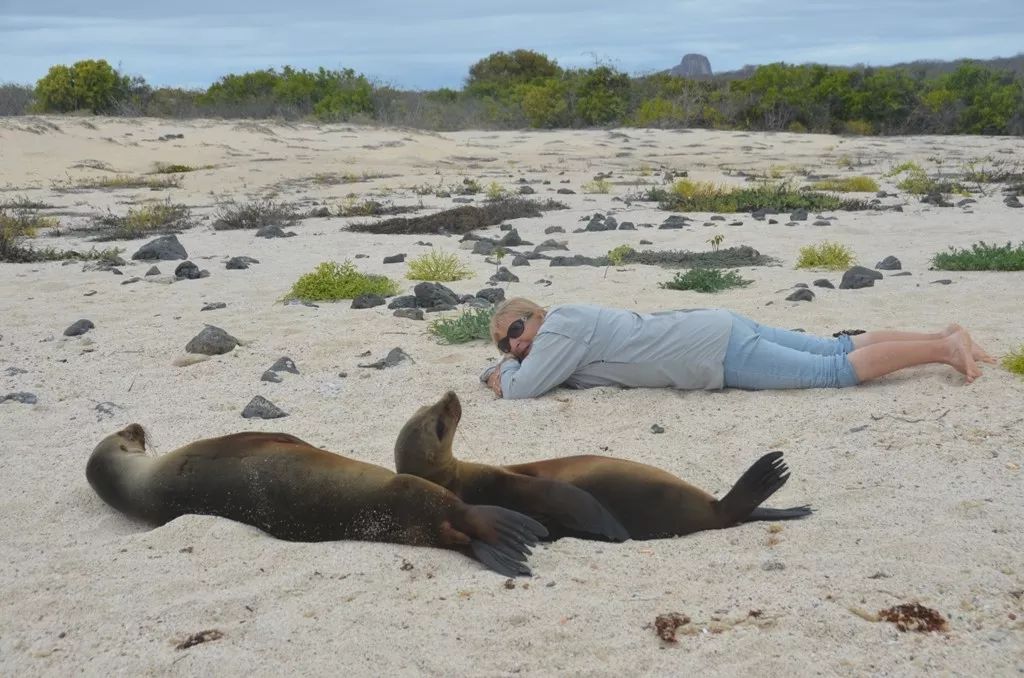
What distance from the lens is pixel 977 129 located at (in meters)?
30.8

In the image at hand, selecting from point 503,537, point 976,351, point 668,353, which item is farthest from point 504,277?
point 503,537

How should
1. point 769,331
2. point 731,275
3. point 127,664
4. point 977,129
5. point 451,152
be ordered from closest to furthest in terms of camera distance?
point 127,664 < point 769,331 < point 731,275 < point 451,152 < point 977,129

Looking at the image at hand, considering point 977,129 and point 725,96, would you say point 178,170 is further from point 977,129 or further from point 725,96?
point 977,129

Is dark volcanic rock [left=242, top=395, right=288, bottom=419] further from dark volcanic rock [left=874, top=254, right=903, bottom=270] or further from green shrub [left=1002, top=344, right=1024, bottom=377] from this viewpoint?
dark volcanic rock [left=874, top=254, right=903, bottom=270]

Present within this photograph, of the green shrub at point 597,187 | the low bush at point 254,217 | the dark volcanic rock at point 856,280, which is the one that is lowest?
the low bush at point 254,217

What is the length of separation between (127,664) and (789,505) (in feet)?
8.29

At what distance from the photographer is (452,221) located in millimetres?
13977

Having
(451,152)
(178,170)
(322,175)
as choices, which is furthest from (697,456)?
(451,152)

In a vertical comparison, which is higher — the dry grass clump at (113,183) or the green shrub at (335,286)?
the dry grass clump at (113,183)

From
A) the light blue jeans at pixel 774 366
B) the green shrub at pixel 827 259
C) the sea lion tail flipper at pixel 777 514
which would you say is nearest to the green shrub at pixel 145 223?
the green shrub at pixel 827 259

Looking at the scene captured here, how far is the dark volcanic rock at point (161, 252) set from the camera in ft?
38.9

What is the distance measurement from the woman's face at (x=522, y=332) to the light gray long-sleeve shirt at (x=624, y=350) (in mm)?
60

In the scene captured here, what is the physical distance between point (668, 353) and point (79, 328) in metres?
4.62

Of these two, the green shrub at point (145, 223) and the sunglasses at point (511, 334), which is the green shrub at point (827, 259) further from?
the green shrub at point (145, 223)
